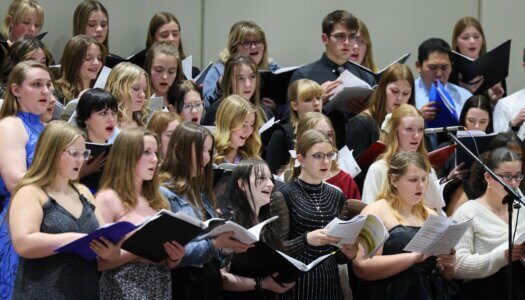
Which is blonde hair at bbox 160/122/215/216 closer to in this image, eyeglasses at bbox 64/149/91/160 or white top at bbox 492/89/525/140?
eyeglasses at bbox 64/149/91/160

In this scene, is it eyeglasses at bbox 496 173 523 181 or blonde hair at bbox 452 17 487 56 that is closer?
eyeglasses at bbox 496 173 523 181

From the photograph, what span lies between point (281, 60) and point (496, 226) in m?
3.29

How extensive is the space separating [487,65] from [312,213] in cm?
256

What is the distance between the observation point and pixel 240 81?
630 centimetres

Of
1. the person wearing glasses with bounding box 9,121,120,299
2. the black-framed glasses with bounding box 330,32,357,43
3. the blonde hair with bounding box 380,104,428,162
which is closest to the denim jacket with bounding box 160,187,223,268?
the person wearing glasses with bounding box 9,121,120,299

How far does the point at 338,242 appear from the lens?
4.78 meters

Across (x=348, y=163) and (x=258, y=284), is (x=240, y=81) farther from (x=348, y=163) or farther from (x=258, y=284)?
(x=258, y=284)

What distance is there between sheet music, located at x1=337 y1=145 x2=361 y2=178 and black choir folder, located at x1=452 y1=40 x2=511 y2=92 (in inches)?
69.1

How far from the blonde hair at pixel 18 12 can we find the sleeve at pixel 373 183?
→ 2.34 m

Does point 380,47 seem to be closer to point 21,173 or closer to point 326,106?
point 326,106

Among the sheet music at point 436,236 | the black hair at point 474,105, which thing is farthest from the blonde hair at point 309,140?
the black hair at point 474,105

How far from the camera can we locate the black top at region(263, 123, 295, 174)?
5973 millimetres

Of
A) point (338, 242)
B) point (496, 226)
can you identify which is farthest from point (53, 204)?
point (496, 226)

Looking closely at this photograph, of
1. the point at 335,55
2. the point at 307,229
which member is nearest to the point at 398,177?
the point at 307,229
